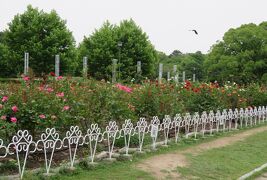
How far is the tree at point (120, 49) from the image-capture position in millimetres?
31000

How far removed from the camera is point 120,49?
31.7 metres

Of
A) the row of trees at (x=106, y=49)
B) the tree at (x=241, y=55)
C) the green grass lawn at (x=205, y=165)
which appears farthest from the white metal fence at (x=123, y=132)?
the tree at (x=241, y=55)

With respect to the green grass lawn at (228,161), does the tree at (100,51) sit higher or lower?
higher

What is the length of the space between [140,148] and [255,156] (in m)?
2.55

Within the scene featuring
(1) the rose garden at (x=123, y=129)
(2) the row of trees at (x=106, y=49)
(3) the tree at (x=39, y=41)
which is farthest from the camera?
(2) the row of trees at (x=106, y=49)

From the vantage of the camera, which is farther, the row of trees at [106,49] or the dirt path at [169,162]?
the row of trees at [106,49]

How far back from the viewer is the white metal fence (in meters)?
5.46

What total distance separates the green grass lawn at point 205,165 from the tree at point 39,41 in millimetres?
18391

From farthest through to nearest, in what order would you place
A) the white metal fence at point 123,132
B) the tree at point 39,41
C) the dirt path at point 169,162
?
the tree at point 39,41 → the dirt path at point 169,162 → the white metal fence at point 123,132

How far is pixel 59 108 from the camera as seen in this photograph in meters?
6.37

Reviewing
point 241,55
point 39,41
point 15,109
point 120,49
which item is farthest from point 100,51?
point 15,109

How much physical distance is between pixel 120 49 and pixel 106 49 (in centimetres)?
126

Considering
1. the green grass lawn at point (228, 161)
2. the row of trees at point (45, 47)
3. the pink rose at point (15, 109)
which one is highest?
the row of trees at point (45, 47)

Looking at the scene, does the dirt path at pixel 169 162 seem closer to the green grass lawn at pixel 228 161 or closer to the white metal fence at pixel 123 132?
the green grass lawn at pixel 228 161
